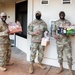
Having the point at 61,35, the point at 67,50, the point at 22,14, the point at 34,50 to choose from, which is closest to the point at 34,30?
the point at 34,50

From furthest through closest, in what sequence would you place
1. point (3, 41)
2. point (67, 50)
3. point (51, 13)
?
point (51, 13)
point (3, 41)
point (67, 50)

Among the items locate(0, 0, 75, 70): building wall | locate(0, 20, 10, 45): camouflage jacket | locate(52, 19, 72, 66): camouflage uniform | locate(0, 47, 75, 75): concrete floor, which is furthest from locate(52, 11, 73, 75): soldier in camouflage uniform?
locate(0, 20, 10, 45): camouflage jacket

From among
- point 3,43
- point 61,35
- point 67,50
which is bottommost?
point 67,50

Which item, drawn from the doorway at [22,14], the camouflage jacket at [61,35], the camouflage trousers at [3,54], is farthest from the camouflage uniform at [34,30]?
the doorway at [22,14]

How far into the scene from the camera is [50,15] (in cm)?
423

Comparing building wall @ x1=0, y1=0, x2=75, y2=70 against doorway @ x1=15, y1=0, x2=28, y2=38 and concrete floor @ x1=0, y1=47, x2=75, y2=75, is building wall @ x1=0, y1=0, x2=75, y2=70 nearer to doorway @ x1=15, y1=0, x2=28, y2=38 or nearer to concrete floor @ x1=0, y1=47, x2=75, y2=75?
concrete floor @ x1=0, y1=47, x2=75, y2=75

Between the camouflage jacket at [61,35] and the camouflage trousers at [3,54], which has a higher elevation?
the camouflage jacket at [61,35]

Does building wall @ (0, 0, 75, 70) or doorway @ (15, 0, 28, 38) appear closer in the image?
Result: building wall @ (0, 0, 75, 70)

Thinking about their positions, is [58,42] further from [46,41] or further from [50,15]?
[50,15]

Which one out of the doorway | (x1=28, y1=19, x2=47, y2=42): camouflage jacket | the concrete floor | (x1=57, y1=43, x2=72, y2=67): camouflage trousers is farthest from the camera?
the doorway

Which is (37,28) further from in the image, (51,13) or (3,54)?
(3,54)

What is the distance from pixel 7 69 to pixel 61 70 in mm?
1350

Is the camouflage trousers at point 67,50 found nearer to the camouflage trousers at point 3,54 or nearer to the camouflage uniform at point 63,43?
the camouflage uniform at point 63,43

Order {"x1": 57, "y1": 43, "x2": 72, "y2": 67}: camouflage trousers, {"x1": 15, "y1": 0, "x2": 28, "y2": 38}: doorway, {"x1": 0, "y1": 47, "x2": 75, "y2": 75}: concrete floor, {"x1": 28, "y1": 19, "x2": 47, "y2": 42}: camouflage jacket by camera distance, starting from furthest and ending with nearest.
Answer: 1. {"x1": 15, "y1": 0, "x2": 28, "y2": 38}: doorway
2. {"x1": 28, "y1": 19, "x2": 47, "y2": 42}: camouflage jacket
3. {"x1": 0, "y1": 47, "x2": 75, "y2": 75}: concrete floor
4. {"x1": 57, "y1": 43, "x2": 72, "y2": 67}: camouflage trousers
